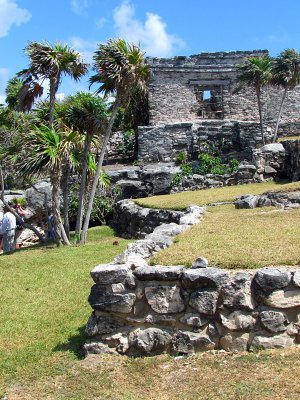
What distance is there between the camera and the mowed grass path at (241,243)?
5.11m

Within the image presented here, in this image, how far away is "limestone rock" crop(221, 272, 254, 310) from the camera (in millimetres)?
4508

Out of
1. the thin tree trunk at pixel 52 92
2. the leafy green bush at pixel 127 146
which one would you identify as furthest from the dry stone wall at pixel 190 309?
the leafy green bush at pixel 127 146

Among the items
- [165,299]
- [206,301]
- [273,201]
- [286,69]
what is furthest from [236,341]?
[286,69]

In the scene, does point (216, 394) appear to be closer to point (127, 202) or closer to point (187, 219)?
point (187, 219)

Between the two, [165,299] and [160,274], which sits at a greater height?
[160,274]

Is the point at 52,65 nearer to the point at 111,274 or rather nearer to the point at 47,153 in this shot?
the point at 47,153

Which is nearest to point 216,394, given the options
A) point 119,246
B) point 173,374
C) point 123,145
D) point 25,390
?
point 173,374

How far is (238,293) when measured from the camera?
14.9ft

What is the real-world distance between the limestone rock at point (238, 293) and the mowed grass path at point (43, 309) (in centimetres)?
159

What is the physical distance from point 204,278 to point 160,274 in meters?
0.44

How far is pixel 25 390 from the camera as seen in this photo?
4238mm

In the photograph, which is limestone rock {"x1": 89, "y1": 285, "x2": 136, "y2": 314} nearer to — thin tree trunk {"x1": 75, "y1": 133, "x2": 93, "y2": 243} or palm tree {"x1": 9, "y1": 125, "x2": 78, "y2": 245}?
palm tree {"x1": 9, "y1": 125, "x2": 78, "y2": 245}

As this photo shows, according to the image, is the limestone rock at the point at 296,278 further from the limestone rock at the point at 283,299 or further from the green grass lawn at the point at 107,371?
the green grass lawn at the point at 107,371

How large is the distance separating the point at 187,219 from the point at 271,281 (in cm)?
487
